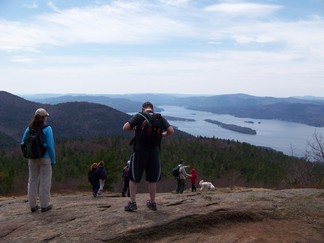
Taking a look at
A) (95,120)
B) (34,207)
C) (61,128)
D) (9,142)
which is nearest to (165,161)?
(34,207)

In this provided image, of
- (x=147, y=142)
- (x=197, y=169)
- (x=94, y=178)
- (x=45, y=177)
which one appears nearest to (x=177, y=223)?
(x=147, y=142)

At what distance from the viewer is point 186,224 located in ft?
20.3

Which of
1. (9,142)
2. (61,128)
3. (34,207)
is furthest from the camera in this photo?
(61,128)

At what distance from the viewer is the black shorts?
21.1 feet

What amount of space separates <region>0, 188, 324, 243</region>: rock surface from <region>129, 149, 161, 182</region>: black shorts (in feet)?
2.05

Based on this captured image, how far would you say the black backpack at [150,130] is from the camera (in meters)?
6.24

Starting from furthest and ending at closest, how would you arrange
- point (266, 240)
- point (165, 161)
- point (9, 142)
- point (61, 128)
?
point (61, 128) → point (9, 142) → point (165, 161) → point (266, 240)

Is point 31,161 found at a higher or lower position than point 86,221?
higher

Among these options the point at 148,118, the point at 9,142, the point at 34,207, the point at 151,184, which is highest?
the point at 148,118

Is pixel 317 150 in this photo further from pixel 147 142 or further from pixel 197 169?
pixel 147 142

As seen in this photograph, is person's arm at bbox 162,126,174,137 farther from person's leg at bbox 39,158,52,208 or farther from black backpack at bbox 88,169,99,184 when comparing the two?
black backpack at bbox 88,169,99,184

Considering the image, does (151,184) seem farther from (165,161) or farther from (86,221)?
Answer: (165,161)

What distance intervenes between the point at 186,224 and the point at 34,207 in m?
3.03

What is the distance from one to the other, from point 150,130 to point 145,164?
2.12 ft
